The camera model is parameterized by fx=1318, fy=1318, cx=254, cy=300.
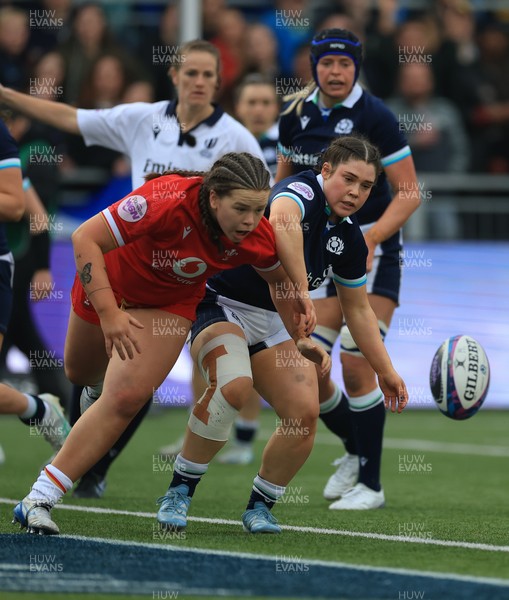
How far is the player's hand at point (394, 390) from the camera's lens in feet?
19.7

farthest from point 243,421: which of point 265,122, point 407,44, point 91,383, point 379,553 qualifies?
point 407,44

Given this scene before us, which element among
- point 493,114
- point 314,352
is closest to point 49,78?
point 493,114

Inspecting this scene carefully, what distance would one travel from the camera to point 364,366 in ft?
24.3

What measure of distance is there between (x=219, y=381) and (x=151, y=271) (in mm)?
576

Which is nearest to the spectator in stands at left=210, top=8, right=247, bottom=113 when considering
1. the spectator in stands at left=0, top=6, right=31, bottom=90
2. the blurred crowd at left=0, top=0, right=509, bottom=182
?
the blurred crowd at left=0, top=0, right=509, bottom=182

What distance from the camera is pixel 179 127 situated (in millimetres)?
7934

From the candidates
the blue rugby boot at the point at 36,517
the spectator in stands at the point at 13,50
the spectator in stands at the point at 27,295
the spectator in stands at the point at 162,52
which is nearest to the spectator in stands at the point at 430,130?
the spectator in stands at the point at 162,52

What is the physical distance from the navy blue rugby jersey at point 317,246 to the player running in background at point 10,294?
1.25m

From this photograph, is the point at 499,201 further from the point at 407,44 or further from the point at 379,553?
the point at 379,553

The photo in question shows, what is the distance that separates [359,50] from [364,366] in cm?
179

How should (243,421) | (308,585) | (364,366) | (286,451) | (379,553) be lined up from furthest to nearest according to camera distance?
(243,421)
(364,366)
(286,451)
(379,553)
(308,585)

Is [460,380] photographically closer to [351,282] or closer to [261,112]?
[351,282]

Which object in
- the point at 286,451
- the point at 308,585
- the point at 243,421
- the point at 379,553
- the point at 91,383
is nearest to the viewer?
the point at 308,585

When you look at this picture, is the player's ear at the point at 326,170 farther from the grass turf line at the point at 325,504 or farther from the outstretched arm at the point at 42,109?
the outstretched arm at the point at 42,109
